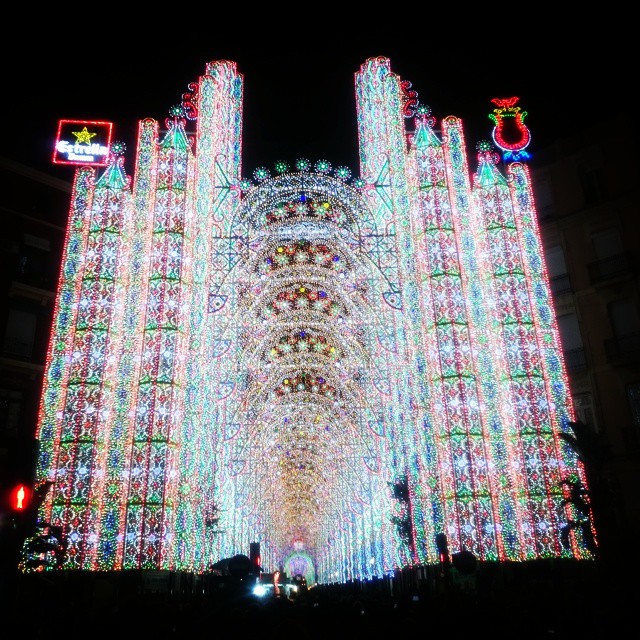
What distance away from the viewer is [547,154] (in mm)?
27844

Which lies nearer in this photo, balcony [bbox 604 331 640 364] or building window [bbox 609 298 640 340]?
balcony [bbox 604 331 640 364]

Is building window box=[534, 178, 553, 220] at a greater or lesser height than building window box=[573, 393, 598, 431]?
greater

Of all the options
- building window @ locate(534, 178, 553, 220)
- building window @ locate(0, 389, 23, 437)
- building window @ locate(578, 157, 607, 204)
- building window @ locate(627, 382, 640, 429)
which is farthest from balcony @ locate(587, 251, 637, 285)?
building window @ locate(0, 389, 23, 437)

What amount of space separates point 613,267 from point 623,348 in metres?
3.12

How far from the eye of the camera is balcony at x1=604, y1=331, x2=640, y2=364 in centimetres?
2338

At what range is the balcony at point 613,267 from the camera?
79.8 feet

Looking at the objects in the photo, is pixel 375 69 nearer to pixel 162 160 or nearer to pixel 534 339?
pixel 162 160

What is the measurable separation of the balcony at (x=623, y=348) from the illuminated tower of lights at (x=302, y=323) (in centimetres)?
441

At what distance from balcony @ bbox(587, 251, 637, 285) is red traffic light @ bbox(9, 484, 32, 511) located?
73.8ft

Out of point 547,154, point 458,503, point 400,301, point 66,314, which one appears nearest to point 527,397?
point 458,503

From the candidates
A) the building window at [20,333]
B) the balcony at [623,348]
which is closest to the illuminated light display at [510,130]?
the balcony at [623,348]

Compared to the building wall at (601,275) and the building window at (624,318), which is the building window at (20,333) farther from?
the building window at (624,318)

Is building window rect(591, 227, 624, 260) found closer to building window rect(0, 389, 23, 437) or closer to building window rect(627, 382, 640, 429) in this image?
building window rect(627, 382, 640, 429)

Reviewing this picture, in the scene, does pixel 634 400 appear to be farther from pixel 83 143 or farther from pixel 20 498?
pixel 83 143
